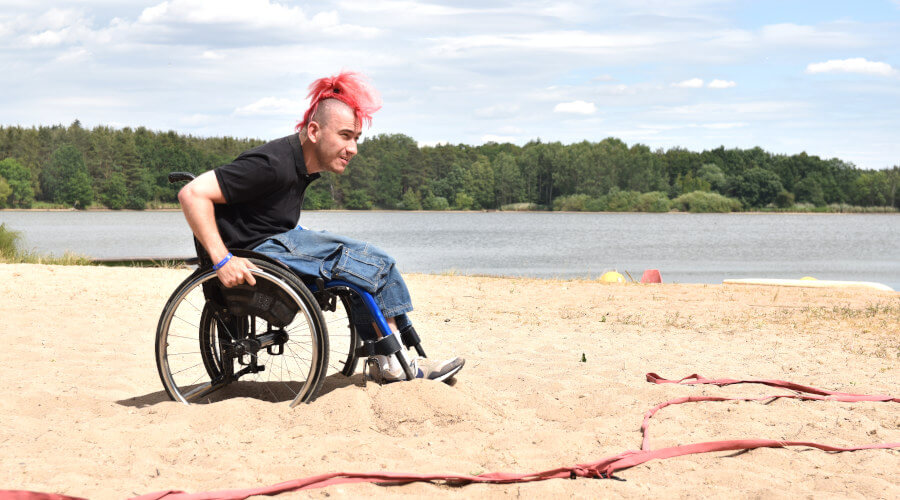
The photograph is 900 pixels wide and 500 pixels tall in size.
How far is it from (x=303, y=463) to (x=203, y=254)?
52.4 inches

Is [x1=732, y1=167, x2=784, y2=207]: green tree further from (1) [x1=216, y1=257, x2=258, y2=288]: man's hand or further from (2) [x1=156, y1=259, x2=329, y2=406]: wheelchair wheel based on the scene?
(1) [x1=216, y1=257, x2=258, y2=288]: man's hand

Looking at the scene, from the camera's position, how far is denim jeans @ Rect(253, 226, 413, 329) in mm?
4066

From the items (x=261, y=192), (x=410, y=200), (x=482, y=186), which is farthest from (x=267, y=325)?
(x=482, y=186)

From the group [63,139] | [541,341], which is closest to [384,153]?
[63,139]

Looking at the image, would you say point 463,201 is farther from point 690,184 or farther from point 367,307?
point 367,307

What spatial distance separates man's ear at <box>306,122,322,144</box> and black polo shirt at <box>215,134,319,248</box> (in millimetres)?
81

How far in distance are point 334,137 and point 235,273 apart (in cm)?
89

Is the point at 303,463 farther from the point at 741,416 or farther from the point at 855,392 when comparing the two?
the point at 855,392

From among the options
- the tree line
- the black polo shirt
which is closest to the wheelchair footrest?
the black polo shirt

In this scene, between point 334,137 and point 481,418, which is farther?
point 334,137

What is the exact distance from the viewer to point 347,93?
422 cm

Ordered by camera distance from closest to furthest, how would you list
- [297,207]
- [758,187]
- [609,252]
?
[297,207], [609,252], [758,187]

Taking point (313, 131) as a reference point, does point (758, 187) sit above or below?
above

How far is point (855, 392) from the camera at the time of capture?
4906 mm
